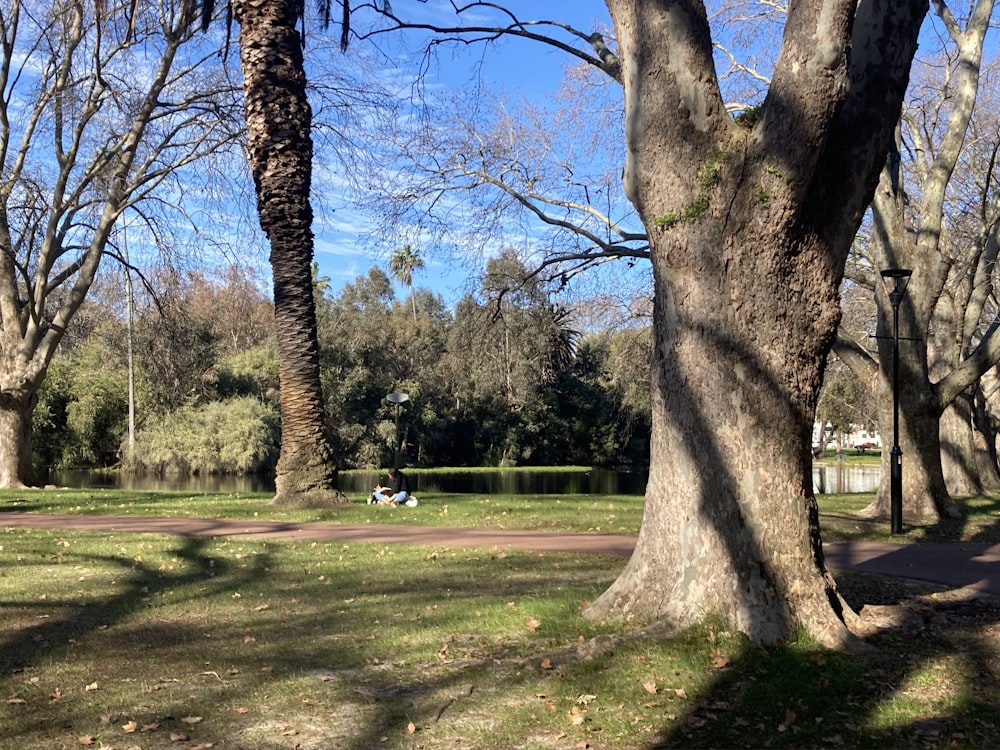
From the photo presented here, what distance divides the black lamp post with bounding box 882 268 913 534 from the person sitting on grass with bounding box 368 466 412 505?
799cm

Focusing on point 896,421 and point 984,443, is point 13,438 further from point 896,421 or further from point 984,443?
point 984,443

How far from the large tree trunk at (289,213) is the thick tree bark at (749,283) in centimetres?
999

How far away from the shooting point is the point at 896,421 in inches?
547

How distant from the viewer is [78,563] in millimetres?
9617

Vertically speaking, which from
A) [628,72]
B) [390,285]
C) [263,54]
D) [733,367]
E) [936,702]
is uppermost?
[390,285]

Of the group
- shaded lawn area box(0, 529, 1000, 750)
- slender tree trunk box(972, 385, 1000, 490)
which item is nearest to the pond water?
slender tree trunk box(972, 385, 1000, 490)

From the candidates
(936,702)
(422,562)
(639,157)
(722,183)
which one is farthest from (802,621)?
(422,562)

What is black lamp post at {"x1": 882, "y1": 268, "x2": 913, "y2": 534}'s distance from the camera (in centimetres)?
1275

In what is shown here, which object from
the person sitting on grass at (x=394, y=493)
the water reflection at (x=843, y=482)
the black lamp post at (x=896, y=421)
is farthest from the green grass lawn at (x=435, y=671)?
the water reflection at (x=843, y=482)

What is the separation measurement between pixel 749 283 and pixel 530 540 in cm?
671

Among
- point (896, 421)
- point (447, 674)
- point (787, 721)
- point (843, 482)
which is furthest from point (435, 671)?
point (843, 482)

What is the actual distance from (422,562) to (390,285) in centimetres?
7434

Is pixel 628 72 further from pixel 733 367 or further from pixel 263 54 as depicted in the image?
pixel 263 54

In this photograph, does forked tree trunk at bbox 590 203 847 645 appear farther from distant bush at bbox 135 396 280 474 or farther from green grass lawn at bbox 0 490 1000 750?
distant bush at bbox 135 396 280 474
